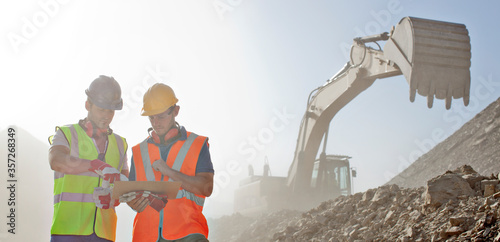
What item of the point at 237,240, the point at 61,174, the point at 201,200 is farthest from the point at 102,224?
the point at 237,240

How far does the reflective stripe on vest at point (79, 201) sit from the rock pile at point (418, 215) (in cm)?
330

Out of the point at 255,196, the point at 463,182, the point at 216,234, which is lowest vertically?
the point at 216,234

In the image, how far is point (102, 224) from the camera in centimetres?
266

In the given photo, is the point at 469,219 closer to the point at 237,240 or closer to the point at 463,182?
the point at 463,182

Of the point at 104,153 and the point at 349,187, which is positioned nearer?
the point at 104,153

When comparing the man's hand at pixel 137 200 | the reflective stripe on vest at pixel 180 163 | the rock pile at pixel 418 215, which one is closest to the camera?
the man's hand at pixel 137 200

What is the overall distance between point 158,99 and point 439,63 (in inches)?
220

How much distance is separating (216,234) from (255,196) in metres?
2.04

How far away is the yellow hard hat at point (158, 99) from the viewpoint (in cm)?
257

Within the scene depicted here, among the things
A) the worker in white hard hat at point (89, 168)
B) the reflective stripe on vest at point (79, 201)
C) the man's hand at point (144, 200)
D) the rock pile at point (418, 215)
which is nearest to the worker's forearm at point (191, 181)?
the man's hand at point (144, 200)

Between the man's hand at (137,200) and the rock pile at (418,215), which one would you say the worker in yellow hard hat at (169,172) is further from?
the rock pile at (418,215)

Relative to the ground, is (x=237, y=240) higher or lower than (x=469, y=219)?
→ lower

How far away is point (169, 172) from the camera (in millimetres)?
2381

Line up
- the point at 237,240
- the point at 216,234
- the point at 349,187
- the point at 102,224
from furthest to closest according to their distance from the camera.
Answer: the point at 216,234 → the point at 349,187 → the point at 237,240 → the point at 102,224
